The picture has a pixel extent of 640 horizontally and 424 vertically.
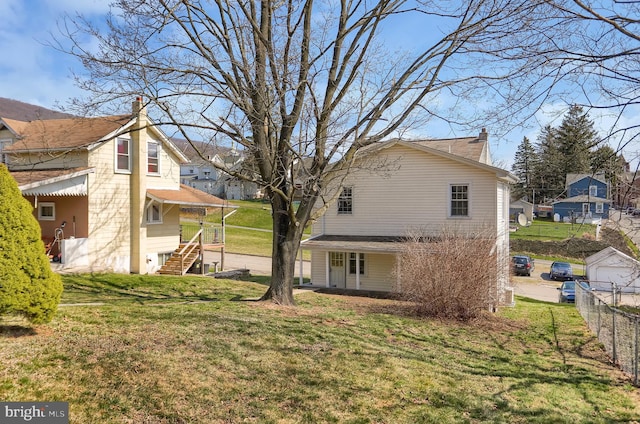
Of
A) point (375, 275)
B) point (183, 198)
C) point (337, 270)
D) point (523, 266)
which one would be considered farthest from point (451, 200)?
point (523, 266)

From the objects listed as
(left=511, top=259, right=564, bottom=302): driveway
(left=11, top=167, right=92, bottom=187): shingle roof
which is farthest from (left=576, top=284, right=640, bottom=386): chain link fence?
(left=11, top=167, right=92, bottom=187): shingle roof

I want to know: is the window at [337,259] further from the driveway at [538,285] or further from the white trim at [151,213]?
the white trim at [151,213]

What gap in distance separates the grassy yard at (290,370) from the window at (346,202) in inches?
428

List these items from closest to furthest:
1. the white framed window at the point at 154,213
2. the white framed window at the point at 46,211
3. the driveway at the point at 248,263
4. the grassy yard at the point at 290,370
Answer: the grassy yard at the point at 290,370 → the white framed window at the point at 46,211 → the white framed window at the point at 154,213 → the driveway at the point at 248,263

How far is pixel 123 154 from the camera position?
19.0 meters

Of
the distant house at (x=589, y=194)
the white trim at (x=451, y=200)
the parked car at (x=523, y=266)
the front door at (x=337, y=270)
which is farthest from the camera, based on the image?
the parked car at (x=523, y=266)

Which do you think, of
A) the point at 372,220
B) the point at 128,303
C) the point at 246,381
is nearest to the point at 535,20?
the point at 246,381

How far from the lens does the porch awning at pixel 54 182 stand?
1553cm

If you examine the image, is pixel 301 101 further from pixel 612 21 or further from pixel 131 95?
pixel 612 21

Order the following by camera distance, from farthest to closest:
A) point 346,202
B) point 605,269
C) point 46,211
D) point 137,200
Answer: point 605,269
point 346,202
point 137,200
point 46,211

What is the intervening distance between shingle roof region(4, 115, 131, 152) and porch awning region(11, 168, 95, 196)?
4.01 ft

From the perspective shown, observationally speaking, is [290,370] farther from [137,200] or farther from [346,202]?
[346,202]

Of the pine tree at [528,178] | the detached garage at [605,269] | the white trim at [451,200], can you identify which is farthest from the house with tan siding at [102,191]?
the detached garage at [605,269]

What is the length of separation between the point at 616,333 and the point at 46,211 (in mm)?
19847
